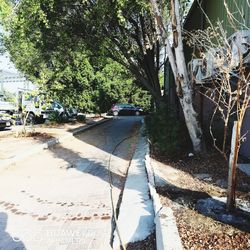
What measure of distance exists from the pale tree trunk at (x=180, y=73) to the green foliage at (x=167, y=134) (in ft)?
1.53

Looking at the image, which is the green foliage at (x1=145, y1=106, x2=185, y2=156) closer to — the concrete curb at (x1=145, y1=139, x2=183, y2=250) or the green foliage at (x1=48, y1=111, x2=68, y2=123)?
the concrete curb at (x1=145, y1=139, x2=183, y2=250)

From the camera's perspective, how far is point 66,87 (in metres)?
22.8

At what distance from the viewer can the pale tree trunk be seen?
796cm

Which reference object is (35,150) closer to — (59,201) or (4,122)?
(59,201)

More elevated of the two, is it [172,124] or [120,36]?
[120,36]

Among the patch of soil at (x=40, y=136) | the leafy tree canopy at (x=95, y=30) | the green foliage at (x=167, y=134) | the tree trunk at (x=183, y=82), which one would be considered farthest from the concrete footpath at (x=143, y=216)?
the patch of soil at (x=40, y=136)

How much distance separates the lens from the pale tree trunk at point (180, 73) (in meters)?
7.96

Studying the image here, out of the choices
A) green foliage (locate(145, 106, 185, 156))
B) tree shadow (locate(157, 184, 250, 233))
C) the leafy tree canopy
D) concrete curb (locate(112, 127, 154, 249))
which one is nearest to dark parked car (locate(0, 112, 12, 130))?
the leafy tree canopy

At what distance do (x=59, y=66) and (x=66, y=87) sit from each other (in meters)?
2.26

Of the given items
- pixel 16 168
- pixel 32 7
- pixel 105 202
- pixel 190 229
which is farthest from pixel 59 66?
pixel 190 229

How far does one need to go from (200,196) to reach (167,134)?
3.57 meters

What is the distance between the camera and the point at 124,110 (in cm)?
3784

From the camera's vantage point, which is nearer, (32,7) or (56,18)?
(32,7)

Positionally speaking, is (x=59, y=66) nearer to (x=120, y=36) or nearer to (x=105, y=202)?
(x=120, y=36)
